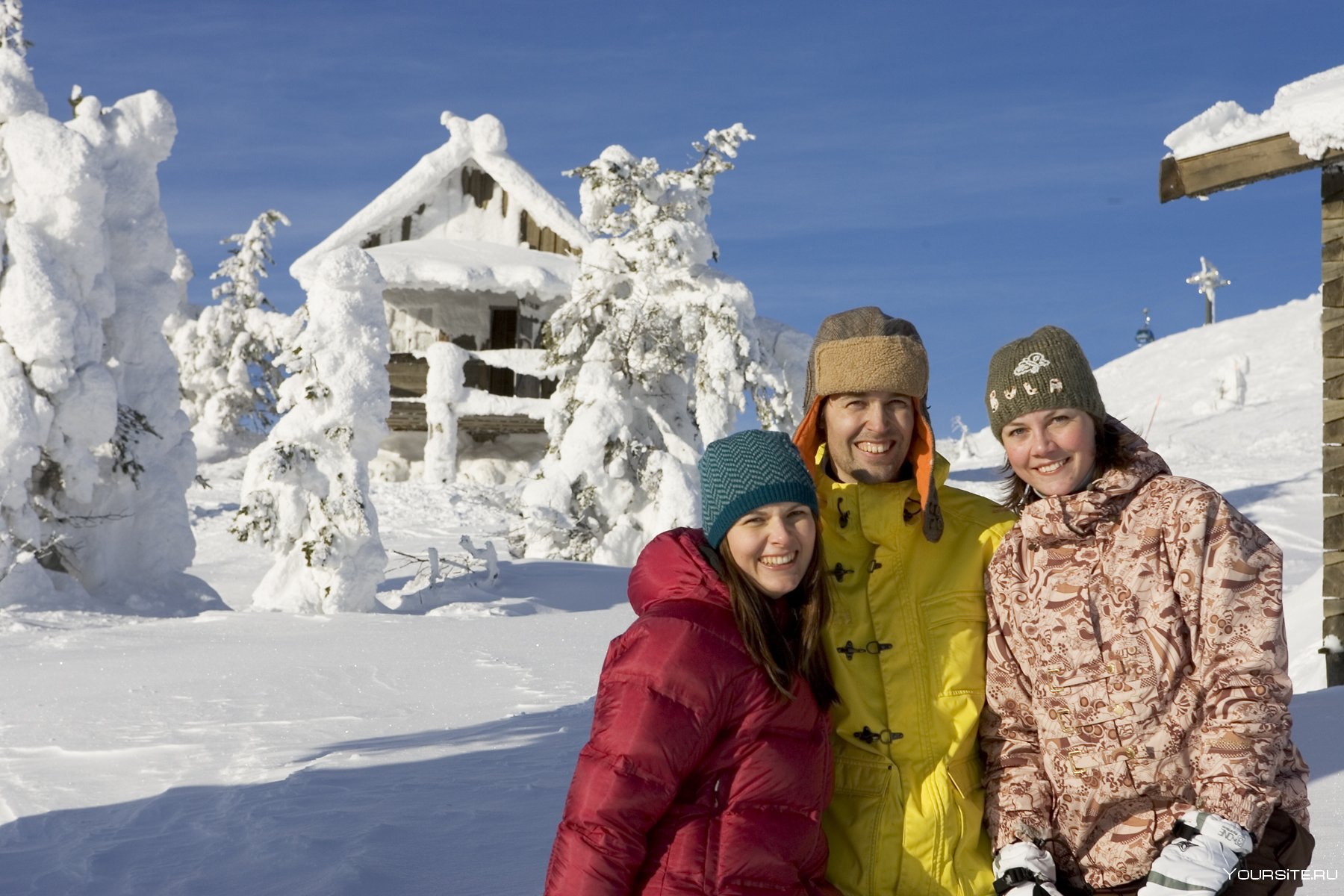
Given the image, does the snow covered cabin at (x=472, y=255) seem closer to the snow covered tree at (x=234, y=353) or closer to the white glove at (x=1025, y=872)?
the snow covered tree at (x=234, y=353)

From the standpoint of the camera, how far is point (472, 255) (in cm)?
2506

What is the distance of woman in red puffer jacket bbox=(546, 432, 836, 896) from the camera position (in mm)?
2486

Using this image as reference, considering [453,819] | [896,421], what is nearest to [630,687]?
[896,421]

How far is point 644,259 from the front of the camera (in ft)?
67.4

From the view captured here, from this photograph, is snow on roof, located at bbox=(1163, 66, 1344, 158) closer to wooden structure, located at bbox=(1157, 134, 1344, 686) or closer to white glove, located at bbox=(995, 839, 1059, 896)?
wooden structure, located at bbox=(1157, 134, 1344, 686)

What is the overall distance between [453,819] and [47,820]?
2047mm

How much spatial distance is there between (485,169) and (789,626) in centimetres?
2470

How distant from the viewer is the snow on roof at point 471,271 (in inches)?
947

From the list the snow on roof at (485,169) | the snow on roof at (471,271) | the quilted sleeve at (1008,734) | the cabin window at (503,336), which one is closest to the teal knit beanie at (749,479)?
the quilted sleeve at (1008,734)

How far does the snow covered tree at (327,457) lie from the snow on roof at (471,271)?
8842 mm

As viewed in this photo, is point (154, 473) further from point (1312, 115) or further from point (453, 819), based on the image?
point (1312, 115)

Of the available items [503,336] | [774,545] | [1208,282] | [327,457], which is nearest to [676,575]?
[774,545]

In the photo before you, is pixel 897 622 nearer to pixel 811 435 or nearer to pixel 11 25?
pixel 811 435

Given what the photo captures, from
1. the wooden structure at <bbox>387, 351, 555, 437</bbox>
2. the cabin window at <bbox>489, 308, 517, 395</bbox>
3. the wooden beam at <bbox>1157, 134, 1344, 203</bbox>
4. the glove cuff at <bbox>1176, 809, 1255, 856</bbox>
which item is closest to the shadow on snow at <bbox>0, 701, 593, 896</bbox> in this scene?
the glove cuff at <bbox>1176, 809, 1255, 856</bbox>
